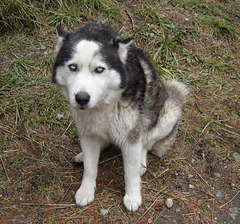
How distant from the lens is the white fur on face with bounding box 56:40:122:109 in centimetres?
227

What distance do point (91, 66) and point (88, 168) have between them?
49.7 inches

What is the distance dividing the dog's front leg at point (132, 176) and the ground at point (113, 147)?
104mm

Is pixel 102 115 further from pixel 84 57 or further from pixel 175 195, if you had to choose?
pixel 175 195

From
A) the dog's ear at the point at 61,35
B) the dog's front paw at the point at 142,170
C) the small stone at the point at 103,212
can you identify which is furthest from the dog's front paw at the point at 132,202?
the dog's ear at the point at 61,35

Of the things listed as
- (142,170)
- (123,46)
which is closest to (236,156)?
(142,170)

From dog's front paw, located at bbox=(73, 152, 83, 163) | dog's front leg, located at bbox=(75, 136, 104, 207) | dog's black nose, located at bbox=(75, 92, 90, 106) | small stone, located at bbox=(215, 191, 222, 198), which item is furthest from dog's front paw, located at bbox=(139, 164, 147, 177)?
dog's black nose, located at bbox=(75, 92, 90, 106)

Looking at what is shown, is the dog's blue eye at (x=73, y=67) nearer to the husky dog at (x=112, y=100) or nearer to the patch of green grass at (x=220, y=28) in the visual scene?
the husky dog at (x=112, y=100)

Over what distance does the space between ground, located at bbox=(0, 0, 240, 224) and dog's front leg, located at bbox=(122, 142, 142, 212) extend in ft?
0.34

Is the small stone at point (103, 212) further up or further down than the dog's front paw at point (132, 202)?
further down

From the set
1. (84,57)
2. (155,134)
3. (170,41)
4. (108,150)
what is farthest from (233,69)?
(84,57)

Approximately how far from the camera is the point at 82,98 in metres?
2.25

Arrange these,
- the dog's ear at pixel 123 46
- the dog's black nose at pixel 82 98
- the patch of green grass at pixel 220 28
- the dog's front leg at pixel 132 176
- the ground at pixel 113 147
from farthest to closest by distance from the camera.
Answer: the patch of green grass at pixel 220 28
the ground at pixel 113 147
the dog's front leg at pixel 132 176
the dog's ear at pixel 123 46
the dog's black nose at pixel 82 98

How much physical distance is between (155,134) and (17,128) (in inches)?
70.5

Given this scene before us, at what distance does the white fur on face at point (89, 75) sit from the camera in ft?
7.45
